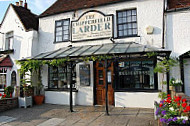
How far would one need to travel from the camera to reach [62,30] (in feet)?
34.5

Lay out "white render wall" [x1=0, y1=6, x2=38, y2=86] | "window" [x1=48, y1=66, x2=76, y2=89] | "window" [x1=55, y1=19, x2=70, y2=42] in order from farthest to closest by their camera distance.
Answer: "white render wall" [x1=0, y1=6, x2=38, y2=86]
"window" [x1=55, y1=19, x2=70, y2=42]
"window" [x1=48, y1=66, x2=76, y2=89]

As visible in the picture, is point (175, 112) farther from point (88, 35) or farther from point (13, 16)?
point (13, 16)

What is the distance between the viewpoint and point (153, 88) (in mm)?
7973

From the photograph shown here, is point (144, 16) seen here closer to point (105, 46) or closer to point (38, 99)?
point (105, 46)

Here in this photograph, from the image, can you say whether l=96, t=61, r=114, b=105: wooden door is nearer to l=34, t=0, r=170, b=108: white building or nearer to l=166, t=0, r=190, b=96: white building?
l=34, t=0, r=170, b=108: white building

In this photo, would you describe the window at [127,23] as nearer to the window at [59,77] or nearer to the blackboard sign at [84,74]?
the blackboard sign at [84,74]

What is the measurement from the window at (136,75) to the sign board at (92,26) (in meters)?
2.05

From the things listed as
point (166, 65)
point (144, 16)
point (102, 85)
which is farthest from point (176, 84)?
point (144, 16)

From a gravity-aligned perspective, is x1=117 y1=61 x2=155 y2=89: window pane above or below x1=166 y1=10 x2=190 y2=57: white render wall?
below

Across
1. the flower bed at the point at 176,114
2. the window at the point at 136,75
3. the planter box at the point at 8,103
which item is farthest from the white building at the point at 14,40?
the flower bed at the point at 176,114

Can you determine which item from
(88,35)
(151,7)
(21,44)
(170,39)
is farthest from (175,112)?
(21,44)

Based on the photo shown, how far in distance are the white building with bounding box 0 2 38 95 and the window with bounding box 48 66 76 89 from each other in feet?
6.40

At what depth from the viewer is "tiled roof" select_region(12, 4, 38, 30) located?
11.4m

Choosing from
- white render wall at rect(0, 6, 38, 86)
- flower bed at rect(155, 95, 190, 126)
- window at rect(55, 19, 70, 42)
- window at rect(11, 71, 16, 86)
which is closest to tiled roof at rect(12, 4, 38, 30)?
white render wall at rect(0, 6, 38, 86)
